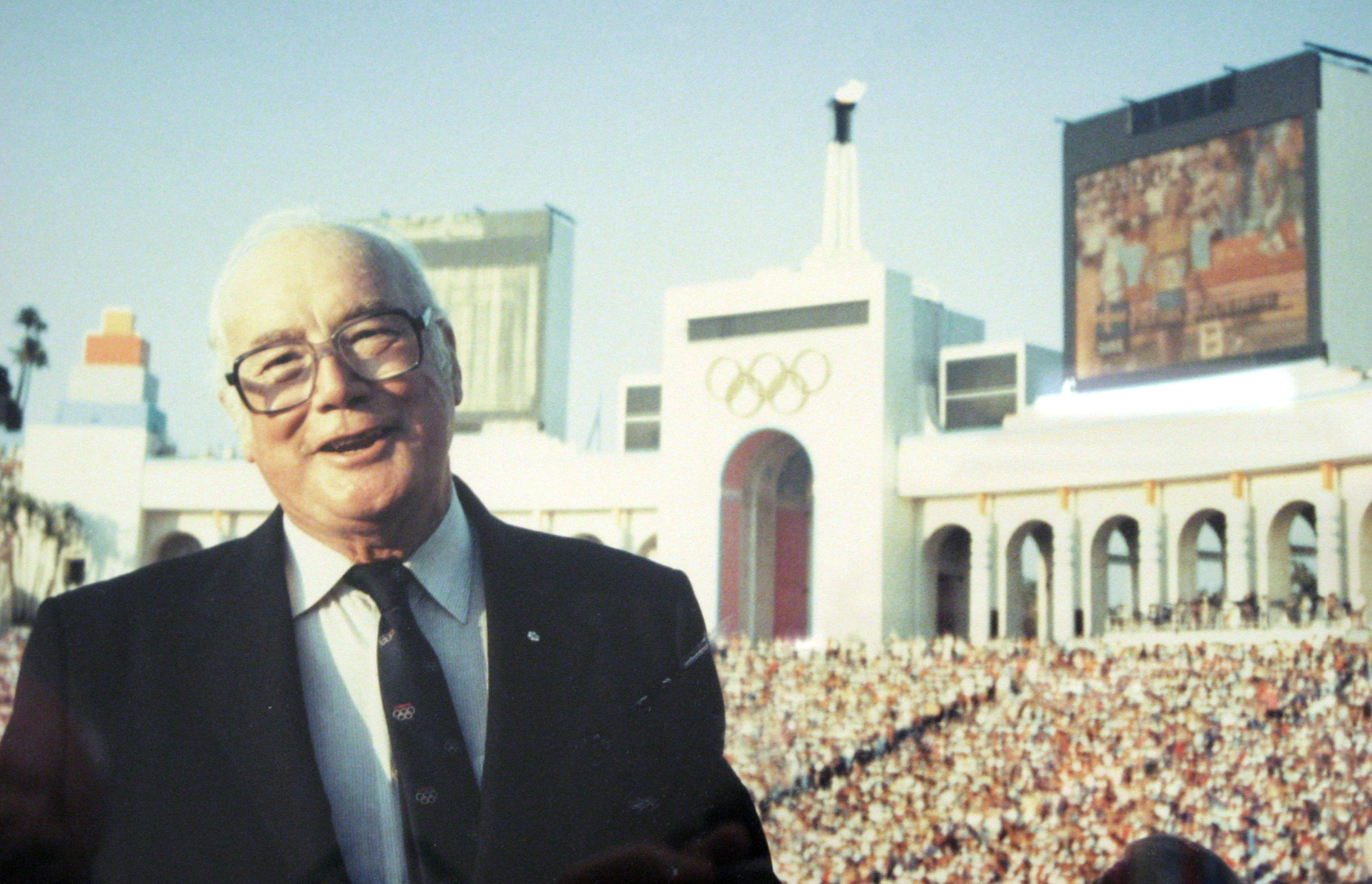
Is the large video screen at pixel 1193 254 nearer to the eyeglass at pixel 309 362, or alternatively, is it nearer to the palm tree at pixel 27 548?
the palm tree at pixel 27 548

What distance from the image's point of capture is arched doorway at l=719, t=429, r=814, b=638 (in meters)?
12.2

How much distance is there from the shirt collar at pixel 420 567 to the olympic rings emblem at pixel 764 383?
11.6 m

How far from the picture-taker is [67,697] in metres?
1.26

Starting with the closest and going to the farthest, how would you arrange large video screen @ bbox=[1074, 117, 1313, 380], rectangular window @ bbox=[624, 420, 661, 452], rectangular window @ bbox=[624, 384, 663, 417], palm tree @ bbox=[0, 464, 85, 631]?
palm tree @ bbox=[0, 464, 85, 631] < large video screen @ bbox=[1074, 117, 1313, 380] < rectangular window @ bbox=[624, 420, 661, 452] < rectangular window @ bbox=[624, 384, 663, 417]

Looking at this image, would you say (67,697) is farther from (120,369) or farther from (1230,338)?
(1230,338)

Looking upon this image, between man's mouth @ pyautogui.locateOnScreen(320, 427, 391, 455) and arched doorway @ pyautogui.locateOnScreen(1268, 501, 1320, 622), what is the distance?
22.7 feet

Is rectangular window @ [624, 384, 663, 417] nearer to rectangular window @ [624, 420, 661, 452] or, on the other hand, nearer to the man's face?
rectangular window @ [624, 420, 661, 452]

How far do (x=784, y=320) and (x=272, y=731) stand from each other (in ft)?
37.8

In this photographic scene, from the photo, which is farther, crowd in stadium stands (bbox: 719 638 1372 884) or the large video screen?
the large video screen

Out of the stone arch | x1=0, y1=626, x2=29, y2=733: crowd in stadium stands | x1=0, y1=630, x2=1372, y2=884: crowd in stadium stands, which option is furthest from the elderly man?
x1=0, y1=630, x2=1372, y2=884: crowd in stadium stands

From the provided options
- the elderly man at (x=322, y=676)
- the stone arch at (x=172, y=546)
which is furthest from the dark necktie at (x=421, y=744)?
the stone arch at (x=172, y=546)

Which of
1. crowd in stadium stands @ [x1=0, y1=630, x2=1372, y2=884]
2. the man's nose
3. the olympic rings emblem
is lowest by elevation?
crowd in stadium stands @ [x1=0, y1=630, x2=1372, y2=884]

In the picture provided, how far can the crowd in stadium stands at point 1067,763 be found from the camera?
571 cm

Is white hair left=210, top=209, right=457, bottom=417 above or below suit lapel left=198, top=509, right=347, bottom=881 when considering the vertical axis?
above
